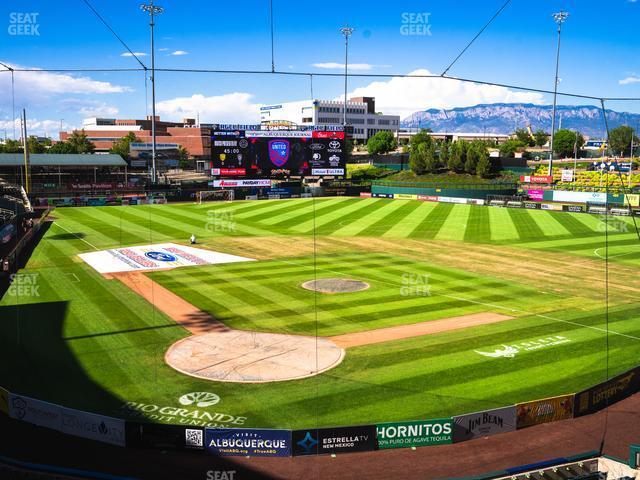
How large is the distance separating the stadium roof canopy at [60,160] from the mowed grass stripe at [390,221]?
183 feet

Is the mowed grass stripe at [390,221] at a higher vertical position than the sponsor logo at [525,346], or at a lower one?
higher

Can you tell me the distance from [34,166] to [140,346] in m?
96.4

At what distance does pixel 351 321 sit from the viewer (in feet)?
99.3

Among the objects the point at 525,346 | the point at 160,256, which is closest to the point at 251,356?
the point at 525,346

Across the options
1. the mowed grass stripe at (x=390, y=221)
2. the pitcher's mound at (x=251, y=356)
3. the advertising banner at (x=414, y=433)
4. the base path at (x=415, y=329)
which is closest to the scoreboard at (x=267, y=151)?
the mowed grass stripe at (x=390, y=221)

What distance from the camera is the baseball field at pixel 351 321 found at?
69.9ft

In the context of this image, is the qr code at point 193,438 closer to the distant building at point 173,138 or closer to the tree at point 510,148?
the distant building at point 173,138

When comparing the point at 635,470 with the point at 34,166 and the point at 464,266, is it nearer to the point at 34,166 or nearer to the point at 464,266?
the point at 464,266

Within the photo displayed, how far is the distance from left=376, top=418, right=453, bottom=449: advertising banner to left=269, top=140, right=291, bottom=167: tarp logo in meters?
59.7

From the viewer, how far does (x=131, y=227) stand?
65.3 meters

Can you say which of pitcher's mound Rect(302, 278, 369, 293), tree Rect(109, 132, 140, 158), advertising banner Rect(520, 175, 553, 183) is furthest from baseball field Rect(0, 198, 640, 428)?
tree Rect(109, 132, 140, 158)

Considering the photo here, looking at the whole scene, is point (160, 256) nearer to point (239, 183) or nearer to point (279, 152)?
point (279, 152)

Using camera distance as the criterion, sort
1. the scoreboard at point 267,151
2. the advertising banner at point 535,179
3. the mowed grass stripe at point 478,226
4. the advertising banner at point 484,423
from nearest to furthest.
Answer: the advertising banner at point 484,423
the mowed grass stripe at point 478,226
the scoreboard at point 267,151
the advertising banner at point 535,179

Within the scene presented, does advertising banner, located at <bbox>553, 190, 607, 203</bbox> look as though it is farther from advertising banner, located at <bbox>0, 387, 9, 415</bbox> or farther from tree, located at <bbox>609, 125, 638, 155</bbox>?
advertising banner, located at <bbox>0, 387, 9, 415</bbox>
